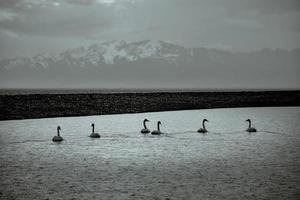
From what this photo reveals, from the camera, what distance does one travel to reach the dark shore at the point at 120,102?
48000 mm

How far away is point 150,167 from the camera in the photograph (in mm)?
17688

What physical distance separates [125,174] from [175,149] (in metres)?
7.44

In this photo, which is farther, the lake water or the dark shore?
the dark shore

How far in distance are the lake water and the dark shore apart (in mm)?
18548

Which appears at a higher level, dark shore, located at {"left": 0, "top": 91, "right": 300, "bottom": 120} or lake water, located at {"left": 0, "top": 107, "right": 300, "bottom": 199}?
dark shore, located at {"left": 0, "top": 91, "right": 300, "bottom": 120}

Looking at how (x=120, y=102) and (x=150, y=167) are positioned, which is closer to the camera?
(x=150, y=167)

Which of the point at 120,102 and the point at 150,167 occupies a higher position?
the point at 120,102

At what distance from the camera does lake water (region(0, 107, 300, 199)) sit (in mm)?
13609

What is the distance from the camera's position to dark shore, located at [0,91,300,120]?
48.0 metres

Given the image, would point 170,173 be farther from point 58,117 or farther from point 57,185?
point 58,117

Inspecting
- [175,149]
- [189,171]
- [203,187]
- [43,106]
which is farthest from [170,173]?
[43,106]

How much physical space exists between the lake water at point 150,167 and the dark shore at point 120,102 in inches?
730

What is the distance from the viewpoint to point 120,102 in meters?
60.1

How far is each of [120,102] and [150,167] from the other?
42697 mm
